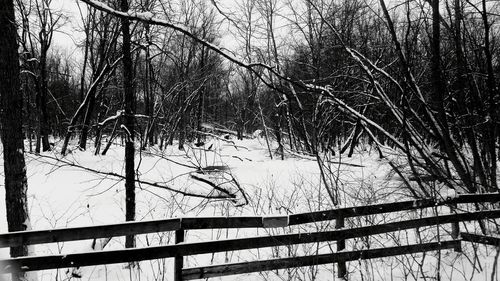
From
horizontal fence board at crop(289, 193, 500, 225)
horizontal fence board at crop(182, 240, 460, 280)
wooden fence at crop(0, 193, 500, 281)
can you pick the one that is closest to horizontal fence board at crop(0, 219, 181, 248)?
wooden fence at crop(0, 193, 500, 281)

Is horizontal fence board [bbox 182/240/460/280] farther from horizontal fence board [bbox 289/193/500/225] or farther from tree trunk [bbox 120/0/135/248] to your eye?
tree trunk [bbox 120/0/135/248]

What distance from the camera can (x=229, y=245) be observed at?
4426mm

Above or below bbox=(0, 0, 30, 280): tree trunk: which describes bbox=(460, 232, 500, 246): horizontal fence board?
below

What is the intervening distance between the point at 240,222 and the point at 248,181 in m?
8.13

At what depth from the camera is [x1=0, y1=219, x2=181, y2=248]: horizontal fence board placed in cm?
389

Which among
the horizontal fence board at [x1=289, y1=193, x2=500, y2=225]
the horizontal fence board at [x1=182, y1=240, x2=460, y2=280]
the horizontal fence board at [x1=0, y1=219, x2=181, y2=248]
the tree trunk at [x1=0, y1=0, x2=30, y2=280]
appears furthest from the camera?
the tree trunk at [x1=0, y1=0, x2=30, y2=280]

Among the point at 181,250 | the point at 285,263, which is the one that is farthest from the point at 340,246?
the point at 181,250

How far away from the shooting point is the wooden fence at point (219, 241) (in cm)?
395

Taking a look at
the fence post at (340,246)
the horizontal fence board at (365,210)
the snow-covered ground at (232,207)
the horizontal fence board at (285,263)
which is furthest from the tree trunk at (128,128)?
the fence post at (340,246)

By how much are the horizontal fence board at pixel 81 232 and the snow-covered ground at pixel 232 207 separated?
2.04 ft

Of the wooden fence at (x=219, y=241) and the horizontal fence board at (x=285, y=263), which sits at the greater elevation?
the wooden fence at (x=219, y=241)

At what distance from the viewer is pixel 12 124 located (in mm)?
5254

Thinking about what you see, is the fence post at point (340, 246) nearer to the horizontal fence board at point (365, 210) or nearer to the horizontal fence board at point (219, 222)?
the horizontal fence board at point (365, 210)

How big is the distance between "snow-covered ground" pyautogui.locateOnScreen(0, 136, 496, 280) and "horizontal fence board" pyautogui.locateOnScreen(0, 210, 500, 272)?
0.88 feet
